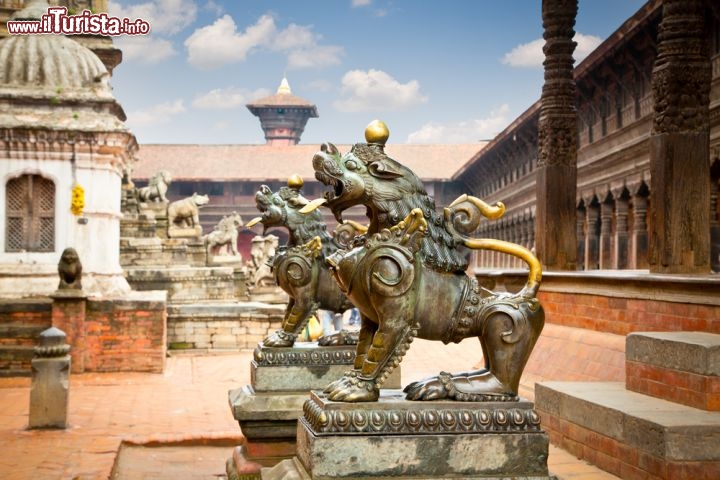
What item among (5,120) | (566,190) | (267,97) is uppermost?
(267,97)

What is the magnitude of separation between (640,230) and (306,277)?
13.3 metres

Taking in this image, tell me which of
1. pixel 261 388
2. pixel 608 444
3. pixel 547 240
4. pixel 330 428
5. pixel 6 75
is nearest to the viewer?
pixel 330 428

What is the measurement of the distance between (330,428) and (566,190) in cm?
819

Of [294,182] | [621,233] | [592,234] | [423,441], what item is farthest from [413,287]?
[592,234]

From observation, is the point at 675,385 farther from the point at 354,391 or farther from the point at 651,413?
the point at 354,391

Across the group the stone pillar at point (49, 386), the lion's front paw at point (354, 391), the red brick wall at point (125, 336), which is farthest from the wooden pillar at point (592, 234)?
the lion's front paw at point (354, 391)

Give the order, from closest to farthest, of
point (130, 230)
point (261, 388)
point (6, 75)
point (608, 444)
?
point (608, 444) < point (261, 388) < point (6, 75) < point (130, 230)

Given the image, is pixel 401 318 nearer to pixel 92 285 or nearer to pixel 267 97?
pixel 92 285

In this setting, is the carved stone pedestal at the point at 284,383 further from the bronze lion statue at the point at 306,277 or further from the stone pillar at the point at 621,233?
the stone pillar at the point at 621,233

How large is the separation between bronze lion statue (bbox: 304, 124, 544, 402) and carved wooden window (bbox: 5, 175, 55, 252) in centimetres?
1204

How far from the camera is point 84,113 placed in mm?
15156

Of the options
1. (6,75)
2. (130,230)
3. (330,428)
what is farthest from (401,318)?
(130,230)

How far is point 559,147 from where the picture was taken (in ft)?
36.4

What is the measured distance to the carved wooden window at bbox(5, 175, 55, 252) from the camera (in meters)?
14.8
